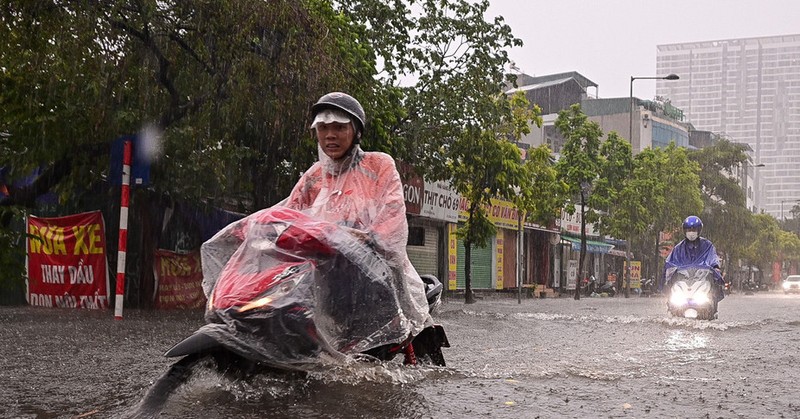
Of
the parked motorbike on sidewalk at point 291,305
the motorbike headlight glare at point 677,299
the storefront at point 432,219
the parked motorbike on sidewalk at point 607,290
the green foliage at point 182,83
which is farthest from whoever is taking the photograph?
the parked motorbike on sidewalk at point 607,290

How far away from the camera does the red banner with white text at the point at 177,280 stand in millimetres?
13828

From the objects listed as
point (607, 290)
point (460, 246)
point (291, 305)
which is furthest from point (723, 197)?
point (291, 305)

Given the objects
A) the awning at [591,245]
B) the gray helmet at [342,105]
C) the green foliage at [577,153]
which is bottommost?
the awning at [591,245]

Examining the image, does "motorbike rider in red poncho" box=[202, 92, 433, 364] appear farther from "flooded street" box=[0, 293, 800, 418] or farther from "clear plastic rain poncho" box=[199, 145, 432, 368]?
"flooded street" box=[0, 293, 800, 418]

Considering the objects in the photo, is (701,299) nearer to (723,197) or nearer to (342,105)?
(342,105)

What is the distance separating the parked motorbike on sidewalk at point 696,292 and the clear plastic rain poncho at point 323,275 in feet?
33.9

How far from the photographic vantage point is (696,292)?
1404cm

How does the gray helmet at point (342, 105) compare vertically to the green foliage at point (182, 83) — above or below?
below

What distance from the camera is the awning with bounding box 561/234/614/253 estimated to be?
42.9m

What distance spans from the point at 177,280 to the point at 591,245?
33477mm

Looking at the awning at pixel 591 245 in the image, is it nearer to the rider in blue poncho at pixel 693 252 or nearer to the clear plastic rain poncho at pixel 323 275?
the rider in blue poncho at pixel 693 252

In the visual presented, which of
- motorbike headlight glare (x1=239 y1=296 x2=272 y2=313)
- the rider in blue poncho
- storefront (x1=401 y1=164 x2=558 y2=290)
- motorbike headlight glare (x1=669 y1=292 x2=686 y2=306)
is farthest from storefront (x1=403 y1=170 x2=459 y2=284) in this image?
motorbike headlight glare (x1=239 y1=296 x2=272 y2=313)

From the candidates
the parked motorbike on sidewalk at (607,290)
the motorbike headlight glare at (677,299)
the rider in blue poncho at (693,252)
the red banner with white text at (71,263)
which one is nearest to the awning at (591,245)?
the parked motorbike on sidewalk at (607,290)

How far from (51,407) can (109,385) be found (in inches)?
29.0
